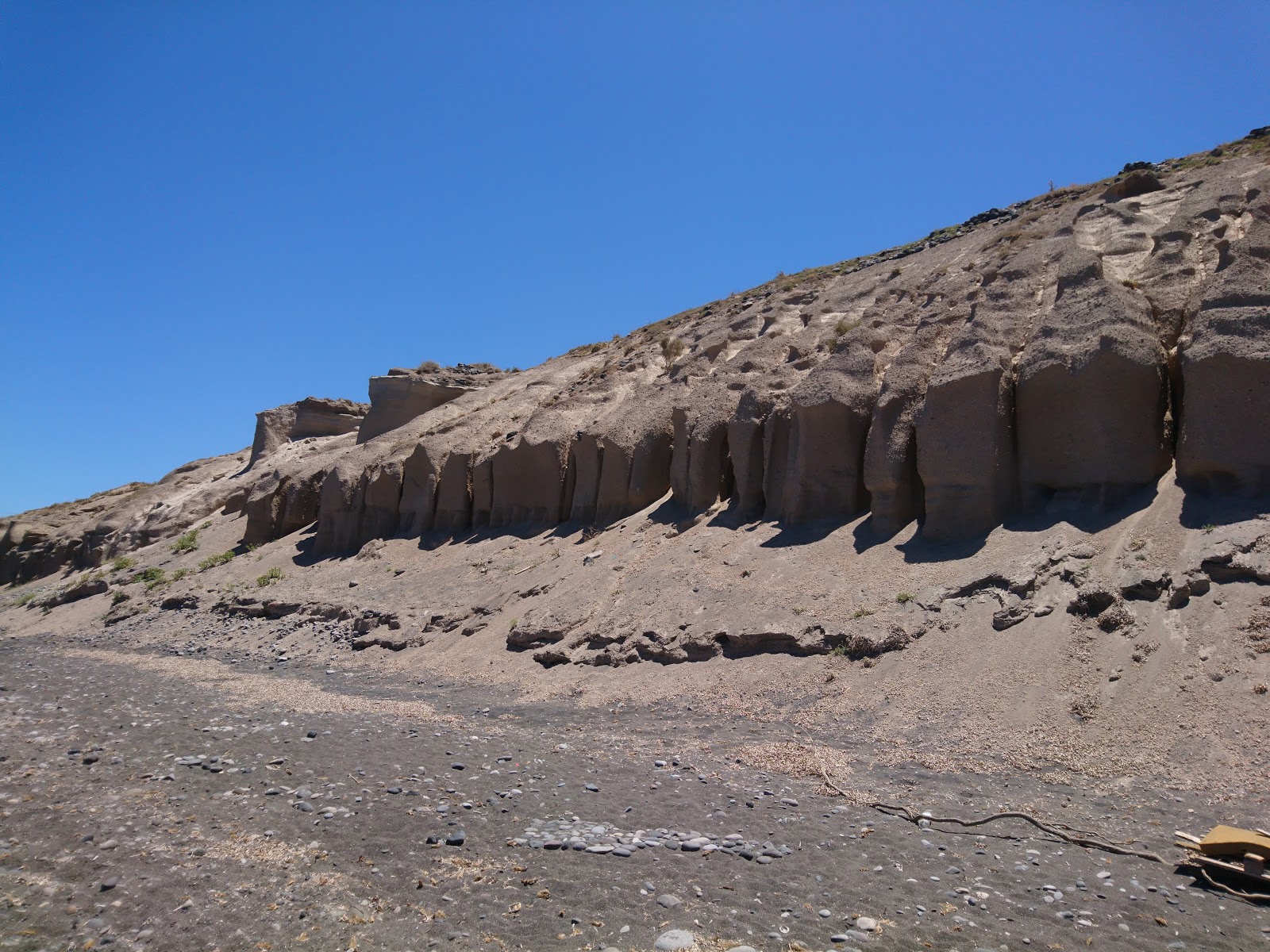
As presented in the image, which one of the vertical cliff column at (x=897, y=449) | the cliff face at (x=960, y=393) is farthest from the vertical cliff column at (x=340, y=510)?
the vertical cliff column at (x=897, y=449)

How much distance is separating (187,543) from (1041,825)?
30.1m

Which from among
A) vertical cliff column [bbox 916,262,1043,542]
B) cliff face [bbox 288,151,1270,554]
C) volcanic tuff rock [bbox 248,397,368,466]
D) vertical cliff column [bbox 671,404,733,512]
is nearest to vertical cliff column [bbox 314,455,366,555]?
cliff face [bbox 288,151,1270,554]

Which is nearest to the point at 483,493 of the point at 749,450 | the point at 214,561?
the point at 749,450

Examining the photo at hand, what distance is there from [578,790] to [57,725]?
7.68 meters

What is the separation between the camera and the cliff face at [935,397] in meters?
12.0

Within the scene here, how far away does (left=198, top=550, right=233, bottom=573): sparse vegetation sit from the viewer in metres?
27.8

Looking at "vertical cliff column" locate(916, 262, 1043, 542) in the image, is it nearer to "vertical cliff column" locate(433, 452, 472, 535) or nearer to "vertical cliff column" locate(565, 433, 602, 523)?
"vertical cliff column" locate(565, 433, 602, 523)

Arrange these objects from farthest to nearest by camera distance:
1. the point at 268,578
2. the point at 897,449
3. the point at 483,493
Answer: the point at 268,578 → the point at 483,493 → the point at 897,449

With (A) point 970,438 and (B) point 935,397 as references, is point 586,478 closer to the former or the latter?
(B) point 935,397

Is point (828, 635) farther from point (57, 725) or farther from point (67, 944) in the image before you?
point (57, 725)

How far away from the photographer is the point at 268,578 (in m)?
24.6

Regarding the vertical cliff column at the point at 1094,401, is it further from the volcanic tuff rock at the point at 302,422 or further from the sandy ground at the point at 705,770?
the volcanic tuff rock at the point at 302,422

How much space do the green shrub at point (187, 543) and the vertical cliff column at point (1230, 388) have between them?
Result: 96.3 feet

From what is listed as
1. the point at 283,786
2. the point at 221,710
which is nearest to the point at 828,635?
the point at 283,786
